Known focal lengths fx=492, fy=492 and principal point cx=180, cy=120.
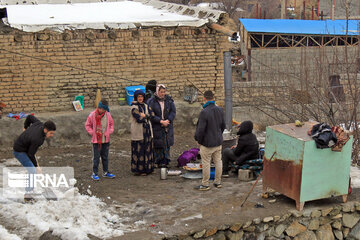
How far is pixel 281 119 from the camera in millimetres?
11961

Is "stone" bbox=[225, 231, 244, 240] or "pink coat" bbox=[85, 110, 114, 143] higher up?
"pink coat" bbox=[85, 110, 114, 143]

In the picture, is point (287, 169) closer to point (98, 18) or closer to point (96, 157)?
point (96, 157)

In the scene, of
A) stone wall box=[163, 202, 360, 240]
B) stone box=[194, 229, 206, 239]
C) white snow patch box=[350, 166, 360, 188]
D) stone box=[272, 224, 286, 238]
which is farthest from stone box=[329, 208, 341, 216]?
stone box=[194, 229, 206, 239]

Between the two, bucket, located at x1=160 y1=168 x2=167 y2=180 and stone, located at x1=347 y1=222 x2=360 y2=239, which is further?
bucket, located at x1=160 y1=168 x2=167 y2=180

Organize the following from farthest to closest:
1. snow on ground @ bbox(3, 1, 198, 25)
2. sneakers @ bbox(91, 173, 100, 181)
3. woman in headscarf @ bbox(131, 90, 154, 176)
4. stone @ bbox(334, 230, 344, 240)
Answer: snow on ground @ bbox(3, 1, 198, 25) < woman in headscarf @ bbox(131, 90, 154, 176) < sneakers @ bbox(91, 173, 100, 181) < stone @ bbox(334, 230, 344, 240)

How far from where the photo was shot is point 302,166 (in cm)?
651

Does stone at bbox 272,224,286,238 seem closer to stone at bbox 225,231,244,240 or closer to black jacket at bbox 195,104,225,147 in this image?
stone at bbox 225,231,244,240

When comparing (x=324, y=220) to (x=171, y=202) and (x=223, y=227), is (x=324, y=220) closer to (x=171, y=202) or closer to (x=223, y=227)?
(x=223, y=227)

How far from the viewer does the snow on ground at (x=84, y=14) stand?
36.6ft

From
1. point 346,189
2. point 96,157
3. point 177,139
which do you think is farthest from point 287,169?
point 177,139

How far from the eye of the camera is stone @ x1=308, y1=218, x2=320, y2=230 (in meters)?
6.91

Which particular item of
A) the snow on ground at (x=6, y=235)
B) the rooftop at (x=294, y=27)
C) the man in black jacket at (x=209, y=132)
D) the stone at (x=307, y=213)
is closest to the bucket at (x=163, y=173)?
the man in black jacket at (x=209, y=132)

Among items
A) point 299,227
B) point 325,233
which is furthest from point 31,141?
point 325,233

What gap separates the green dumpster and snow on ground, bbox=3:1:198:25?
17.3 ft
